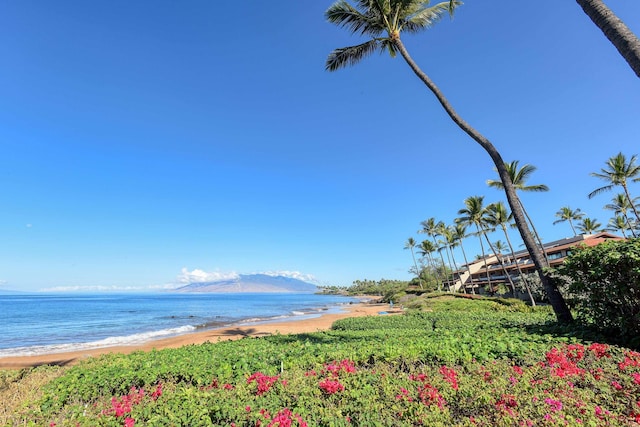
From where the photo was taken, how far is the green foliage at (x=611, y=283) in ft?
20.5

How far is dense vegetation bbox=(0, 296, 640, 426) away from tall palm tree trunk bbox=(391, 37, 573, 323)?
1.79 metres

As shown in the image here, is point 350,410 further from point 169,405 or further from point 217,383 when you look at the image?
point 217,383

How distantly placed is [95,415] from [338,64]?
14.2 m

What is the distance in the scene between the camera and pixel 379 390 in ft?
13.8

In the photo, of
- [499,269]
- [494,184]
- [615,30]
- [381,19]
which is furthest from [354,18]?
[499,269]

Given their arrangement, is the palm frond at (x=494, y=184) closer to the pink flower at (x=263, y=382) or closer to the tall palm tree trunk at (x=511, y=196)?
the tall palm tree trunk at (x=511, y=196)

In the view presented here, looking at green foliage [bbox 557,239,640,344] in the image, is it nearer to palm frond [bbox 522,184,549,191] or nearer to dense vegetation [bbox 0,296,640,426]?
dense vegetation [bbox 0,296,640,426]

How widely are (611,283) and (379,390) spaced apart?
6.33 m

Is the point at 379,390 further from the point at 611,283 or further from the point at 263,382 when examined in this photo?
the point at 611,283

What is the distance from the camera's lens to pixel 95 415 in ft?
13.9

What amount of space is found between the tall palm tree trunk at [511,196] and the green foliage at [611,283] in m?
0.72

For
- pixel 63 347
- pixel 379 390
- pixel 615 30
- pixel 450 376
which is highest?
pixel 615 30

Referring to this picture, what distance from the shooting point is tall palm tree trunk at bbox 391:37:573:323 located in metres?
8.36

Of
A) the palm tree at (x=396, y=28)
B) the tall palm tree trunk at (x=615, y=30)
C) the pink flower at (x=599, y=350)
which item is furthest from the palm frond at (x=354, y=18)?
the pink flower at (x=599, y=350)
